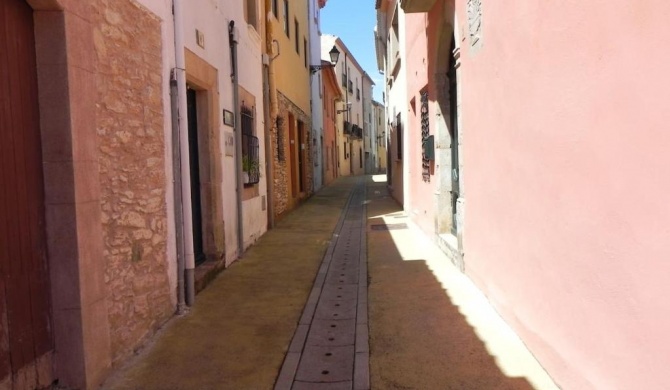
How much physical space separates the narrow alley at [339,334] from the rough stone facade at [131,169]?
12.7 inches

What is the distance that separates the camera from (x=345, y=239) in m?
8.81

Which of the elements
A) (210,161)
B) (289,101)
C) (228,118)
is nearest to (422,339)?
(210,161)

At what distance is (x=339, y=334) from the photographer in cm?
413

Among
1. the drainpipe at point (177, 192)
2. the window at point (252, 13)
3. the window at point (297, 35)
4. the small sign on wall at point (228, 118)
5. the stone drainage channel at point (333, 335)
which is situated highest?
the window at point (297, 35)

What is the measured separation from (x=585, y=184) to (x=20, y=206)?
2.96 meters

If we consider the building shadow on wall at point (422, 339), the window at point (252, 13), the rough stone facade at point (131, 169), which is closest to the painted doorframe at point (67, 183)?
the rough stone facade at point (131, 169)

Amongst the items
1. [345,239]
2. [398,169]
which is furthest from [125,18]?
[398,169]

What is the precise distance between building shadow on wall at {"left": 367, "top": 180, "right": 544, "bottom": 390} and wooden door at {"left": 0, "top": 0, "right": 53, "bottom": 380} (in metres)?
1.97

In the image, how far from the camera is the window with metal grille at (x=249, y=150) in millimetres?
7723

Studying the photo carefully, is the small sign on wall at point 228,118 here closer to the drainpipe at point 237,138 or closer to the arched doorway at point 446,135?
the drainpipe at point 237,138

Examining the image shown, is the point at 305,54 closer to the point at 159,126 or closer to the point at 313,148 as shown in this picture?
the point at 313,148

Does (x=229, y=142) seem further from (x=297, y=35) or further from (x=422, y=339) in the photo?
(x=297, y=35)

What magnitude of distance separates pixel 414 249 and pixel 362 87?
119ft

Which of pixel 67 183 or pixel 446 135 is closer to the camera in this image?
pixel 67 183
